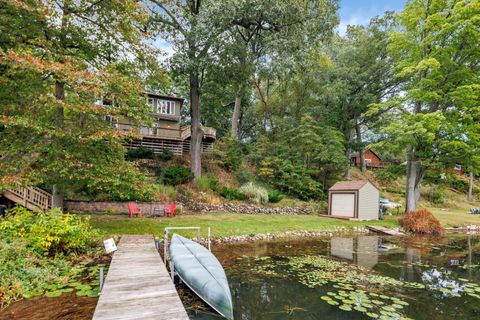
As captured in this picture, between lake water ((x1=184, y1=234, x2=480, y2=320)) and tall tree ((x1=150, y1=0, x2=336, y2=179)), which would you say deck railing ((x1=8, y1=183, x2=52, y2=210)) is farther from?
tall tree ((x1=150, y1=0, x2=336, y2=179))

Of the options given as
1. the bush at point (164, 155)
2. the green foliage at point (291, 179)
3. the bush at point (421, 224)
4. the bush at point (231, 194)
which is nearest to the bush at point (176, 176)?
the bush at point (164, 155)

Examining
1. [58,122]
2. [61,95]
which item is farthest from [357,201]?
[61,95]

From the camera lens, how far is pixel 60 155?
311 inches

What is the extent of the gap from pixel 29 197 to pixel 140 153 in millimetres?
8385

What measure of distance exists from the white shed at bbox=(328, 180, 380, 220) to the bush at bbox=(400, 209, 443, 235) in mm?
2059

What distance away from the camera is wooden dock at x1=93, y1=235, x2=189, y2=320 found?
3.57 metres

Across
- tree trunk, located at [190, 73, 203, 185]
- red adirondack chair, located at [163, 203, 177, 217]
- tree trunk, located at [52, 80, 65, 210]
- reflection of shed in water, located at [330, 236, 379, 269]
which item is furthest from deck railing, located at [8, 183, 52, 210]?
reflection of shed in water, located at [330, 236, 379, 269]

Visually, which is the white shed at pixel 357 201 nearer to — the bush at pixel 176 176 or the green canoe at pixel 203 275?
the bush at pixel 176 176

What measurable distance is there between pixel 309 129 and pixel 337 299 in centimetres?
1773

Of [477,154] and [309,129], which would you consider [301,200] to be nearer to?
[309,129]

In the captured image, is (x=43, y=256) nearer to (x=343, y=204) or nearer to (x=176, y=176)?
(x=176, y=176)

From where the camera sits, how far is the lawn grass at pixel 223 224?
34.8 ft

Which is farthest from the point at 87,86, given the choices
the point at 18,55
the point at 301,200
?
the point at 301,200

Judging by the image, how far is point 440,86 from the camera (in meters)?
17.1
